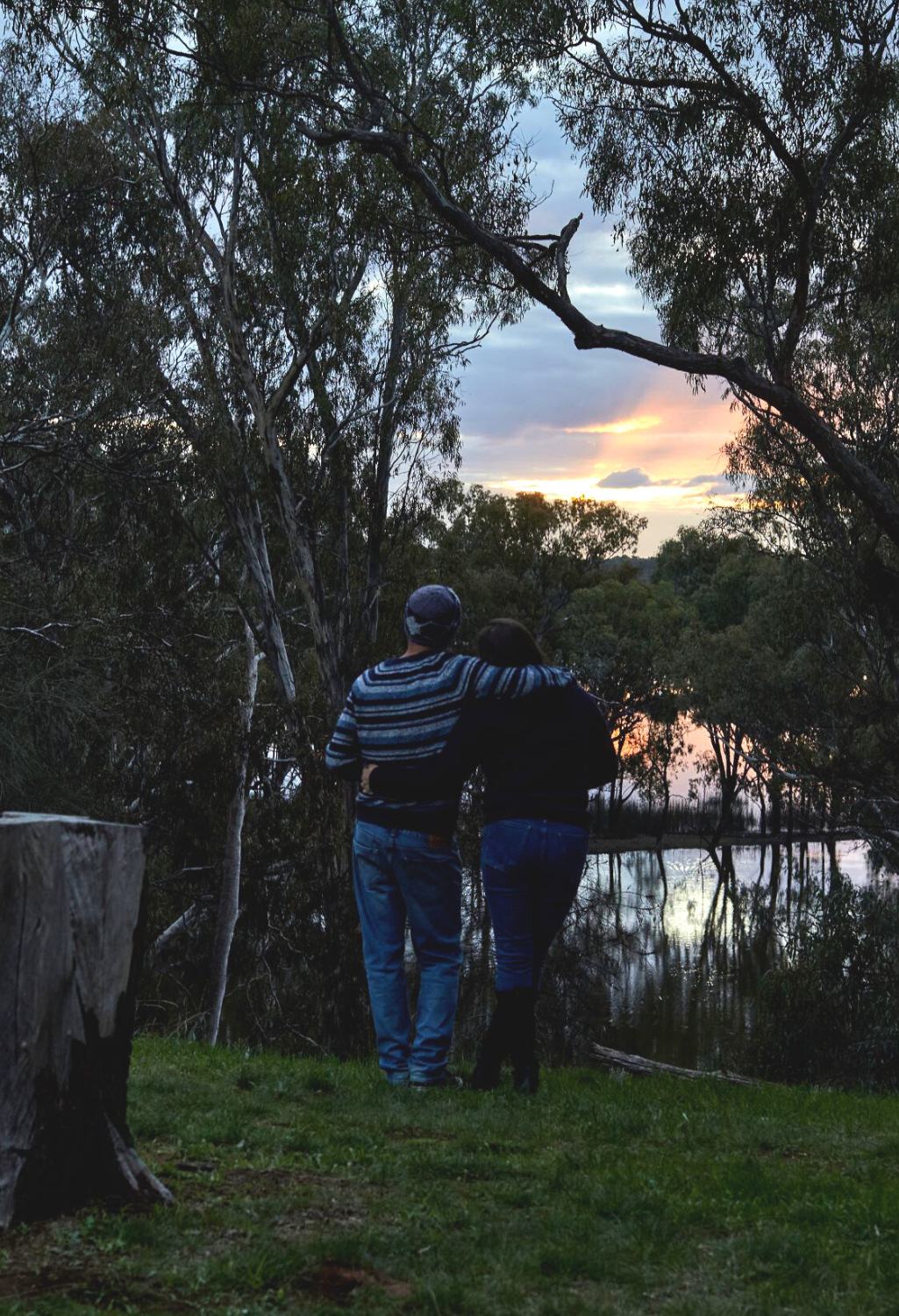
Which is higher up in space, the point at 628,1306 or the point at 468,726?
the point at 468,726

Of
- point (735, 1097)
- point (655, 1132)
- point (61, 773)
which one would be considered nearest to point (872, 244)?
point (735, 1097)

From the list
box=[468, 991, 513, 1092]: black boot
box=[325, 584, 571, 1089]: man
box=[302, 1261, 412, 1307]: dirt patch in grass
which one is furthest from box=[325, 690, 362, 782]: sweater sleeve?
box=[302, 1261, 412, 1307]: dirt patch in grass

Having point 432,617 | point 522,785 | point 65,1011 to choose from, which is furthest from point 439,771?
point 65,1011

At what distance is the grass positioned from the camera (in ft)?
9.46

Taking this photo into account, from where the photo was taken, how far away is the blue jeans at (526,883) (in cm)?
498

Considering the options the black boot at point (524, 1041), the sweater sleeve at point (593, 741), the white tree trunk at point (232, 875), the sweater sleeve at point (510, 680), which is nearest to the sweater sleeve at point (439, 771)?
the sweater sleeve at point (510, 680)

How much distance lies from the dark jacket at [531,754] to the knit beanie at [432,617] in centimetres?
30

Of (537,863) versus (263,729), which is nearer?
(537,863)

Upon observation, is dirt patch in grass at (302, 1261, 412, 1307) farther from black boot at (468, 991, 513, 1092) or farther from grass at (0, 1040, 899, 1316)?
black boot at (468, 991, 513, 1092)

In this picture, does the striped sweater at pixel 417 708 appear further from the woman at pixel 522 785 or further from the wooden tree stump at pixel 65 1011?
the wooden tree stump at pixel 65 1011

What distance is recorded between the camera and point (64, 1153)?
10.4 ft

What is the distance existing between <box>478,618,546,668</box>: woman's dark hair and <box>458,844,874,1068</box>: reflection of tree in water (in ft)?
29.4

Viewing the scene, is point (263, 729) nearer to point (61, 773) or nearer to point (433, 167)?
point (61, 773)

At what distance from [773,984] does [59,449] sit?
11222 mm
